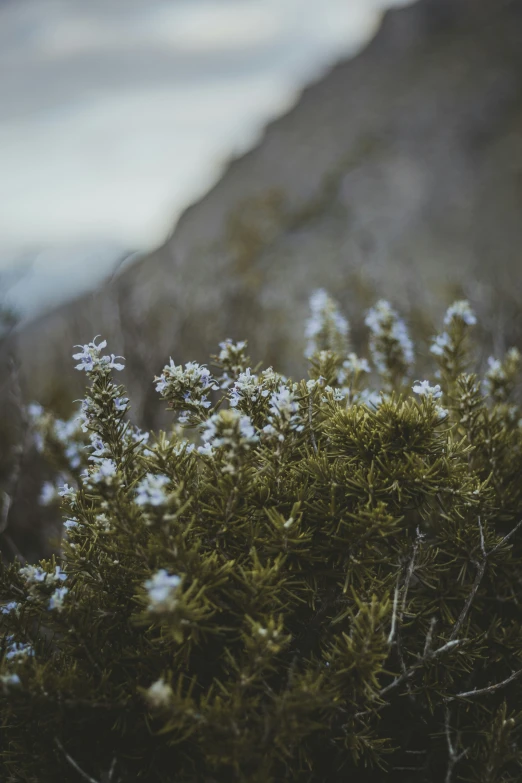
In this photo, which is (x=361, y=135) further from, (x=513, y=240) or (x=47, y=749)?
(x=47, y=749)

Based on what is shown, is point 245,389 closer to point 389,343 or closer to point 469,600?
point 469,600

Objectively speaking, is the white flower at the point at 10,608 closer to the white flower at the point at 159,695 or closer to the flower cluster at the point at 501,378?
the white flower at the point at 159,695

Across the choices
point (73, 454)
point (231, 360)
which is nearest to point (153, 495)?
point (231, 360)

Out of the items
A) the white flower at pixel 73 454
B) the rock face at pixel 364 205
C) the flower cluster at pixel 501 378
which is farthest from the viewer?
the rock face at pixel 364 205

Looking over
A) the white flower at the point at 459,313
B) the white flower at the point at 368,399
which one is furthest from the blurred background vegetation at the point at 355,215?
the white flower at the point at 368,399

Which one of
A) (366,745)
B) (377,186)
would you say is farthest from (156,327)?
(377,186)

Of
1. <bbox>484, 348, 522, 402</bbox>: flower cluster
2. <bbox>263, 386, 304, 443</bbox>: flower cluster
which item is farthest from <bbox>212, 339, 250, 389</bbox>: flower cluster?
<bbox>484, 348, 522, 402</bbox>: flower cluster

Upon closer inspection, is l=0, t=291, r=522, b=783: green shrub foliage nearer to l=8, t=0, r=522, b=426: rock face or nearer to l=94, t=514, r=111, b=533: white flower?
l=94, t=514, r=111, b=533: white flower
